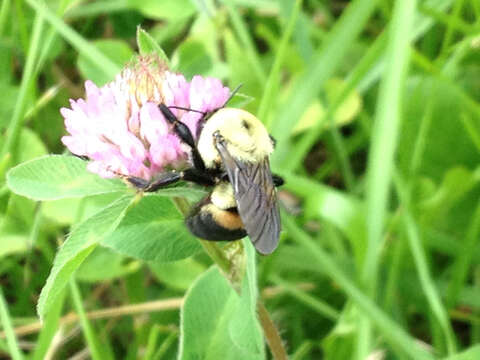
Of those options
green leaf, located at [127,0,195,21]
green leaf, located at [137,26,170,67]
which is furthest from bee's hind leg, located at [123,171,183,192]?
green leaf, located at [127,0,195,21]

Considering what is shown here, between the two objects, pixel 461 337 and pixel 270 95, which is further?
pixel 461 337

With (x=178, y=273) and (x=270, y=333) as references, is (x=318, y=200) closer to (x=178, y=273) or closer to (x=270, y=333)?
(x=178, y=273)

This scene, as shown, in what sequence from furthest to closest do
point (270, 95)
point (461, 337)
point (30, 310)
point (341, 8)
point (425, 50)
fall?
point (341, 8) < point (425, 50) < point (461, 337) < point (30, 310) < point (270, 95)

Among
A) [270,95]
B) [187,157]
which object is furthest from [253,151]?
[270,95]

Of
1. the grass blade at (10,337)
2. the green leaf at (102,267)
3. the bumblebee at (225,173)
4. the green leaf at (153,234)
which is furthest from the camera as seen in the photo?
the green leaf at (102,267)

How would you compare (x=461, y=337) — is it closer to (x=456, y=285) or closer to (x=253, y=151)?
(x=456, y=285)

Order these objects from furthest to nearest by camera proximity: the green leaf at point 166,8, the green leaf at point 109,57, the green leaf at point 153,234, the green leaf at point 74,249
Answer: the green leaf at point 166,8 < the green leaf at point 109,57 < the green leaf at point 153,234 < the green leaf at point 74,249

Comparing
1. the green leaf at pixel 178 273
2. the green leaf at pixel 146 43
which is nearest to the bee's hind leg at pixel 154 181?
the green leaf at pixel 146 43

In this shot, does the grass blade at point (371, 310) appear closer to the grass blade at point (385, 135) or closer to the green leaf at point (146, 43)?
the grass blade at point (385, 135)
